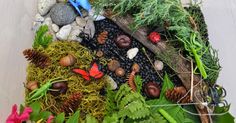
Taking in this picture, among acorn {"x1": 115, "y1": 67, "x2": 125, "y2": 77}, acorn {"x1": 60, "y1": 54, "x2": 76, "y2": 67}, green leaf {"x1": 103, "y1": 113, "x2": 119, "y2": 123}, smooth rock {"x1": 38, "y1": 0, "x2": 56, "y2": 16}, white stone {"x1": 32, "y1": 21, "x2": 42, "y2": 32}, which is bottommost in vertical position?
green leaf {"x1": 103, "y1": 113, "x2": 119, "y2": 123}

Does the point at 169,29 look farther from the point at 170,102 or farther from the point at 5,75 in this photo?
the point at 5,75

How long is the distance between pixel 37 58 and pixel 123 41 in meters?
0.22

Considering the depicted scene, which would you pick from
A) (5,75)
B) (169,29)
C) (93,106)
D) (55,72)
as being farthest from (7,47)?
(169,29)

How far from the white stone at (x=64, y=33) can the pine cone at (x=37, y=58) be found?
0.07 m

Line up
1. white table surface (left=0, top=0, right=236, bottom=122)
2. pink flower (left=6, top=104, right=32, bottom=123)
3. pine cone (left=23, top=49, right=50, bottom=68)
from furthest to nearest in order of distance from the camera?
1. white table surface (left=0, top=0, right=236, bottom=122)
2. pine cone (left=23, top=49, right=50, bottom=68)
3. pink flower (left=6, top=104, right=32, bottom=123)

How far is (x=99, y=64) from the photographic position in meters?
1.02

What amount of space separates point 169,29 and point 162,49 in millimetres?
55

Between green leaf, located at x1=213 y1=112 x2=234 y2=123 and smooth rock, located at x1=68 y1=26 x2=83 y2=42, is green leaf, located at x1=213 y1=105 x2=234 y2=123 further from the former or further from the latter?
smooth rock, located at x1=68 y1=26 x2=83 y2=42

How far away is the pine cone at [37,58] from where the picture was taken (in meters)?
0.97

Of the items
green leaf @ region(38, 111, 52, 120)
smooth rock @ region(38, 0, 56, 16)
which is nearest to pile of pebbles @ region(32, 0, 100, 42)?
smooth rock @ region(38, 0, 56, 16)

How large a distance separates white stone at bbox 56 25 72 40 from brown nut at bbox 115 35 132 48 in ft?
0.42

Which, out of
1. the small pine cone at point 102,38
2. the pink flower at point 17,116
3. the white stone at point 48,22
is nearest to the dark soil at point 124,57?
the small pine cone at point 102,38

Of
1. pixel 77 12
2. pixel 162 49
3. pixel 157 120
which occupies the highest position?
pixel 77 12

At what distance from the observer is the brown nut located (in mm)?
1035
